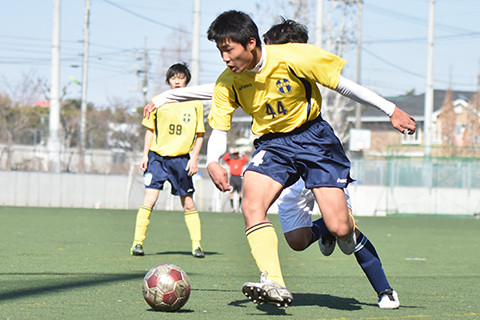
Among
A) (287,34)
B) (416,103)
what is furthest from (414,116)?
(287,34)

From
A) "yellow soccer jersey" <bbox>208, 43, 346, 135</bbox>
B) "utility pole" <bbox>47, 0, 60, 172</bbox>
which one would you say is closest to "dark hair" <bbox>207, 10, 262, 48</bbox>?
"yellow soccer jersey" <bbox>208, 43, 346, 135</bbox>

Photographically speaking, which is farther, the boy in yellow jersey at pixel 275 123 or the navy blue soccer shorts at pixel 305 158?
the navy blue soccer shorts at pixel 305 158

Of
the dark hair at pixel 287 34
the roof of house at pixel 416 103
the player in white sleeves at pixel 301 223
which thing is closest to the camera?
the player in white sleeves at pixel 301 223

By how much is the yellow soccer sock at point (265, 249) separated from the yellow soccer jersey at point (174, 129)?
4556 millimetres

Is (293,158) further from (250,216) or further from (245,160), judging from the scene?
(245,160)

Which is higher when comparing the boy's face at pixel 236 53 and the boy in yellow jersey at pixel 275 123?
the boy's face at pixel 236 53

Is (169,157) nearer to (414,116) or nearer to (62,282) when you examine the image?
(62,282)

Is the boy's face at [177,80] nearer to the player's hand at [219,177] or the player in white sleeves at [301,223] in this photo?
the player in white sleeves at [301,223]

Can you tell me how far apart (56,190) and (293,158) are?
19.8 m

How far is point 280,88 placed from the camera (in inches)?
203

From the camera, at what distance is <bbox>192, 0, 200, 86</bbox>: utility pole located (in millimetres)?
26375

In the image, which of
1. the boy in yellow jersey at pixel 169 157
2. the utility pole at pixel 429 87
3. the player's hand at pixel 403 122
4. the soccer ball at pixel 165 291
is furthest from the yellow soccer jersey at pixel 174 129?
the utility pole at pixel 429 87

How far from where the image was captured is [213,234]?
14.0m

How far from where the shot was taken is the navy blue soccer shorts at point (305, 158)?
17.1ft
